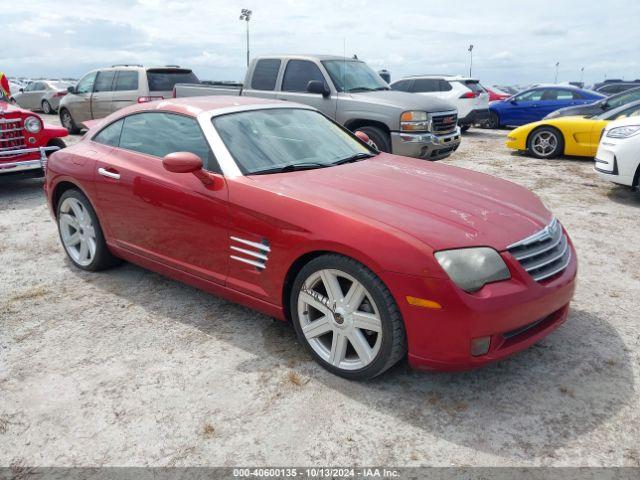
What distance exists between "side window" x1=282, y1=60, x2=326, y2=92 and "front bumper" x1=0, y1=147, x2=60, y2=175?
3839mm

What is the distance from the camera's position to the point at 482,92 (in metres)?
15.3

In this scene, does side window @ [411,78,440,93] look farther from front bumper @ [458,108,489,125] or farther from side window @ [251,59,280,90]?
side window @ [251,59,280,90]

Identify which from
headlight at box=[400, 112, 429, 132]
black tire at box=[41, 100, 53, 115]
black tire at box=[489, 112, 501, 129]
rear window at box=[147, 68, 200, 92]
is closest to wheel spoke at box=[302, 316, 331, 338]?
headlight at box=[400, 112, 429, 132]

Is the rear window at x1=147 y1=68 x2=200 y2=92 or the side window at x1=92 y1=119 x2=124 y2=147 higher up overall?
the rear window at x1=147 y1=68 x2=200 y2=92

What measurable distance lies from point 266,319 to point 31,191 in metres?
5.97

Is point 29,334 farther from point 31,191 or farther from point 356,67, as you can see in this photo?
point 356,67

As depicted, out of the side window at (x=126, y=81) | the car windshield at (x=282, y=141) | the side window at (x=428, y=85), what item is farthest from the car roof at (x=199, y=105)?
the side window at (x=428, y=85)

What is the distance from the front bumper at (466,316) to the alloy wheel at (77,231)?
3.00 m

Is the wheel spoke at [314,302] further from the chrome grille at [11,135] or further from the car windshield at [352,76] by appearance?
the chrome grille at [11,135]

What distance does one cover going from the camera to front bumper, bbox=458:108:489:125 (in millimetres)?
14891

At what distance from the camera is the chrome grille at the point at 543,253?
108 inches

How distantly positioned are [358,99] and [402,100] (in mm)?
700

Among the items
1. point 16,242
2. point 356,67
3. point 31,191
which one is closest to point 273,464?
point 16,242

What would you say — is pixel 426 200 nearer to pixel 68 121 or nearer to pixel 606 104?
pixel 606 104
